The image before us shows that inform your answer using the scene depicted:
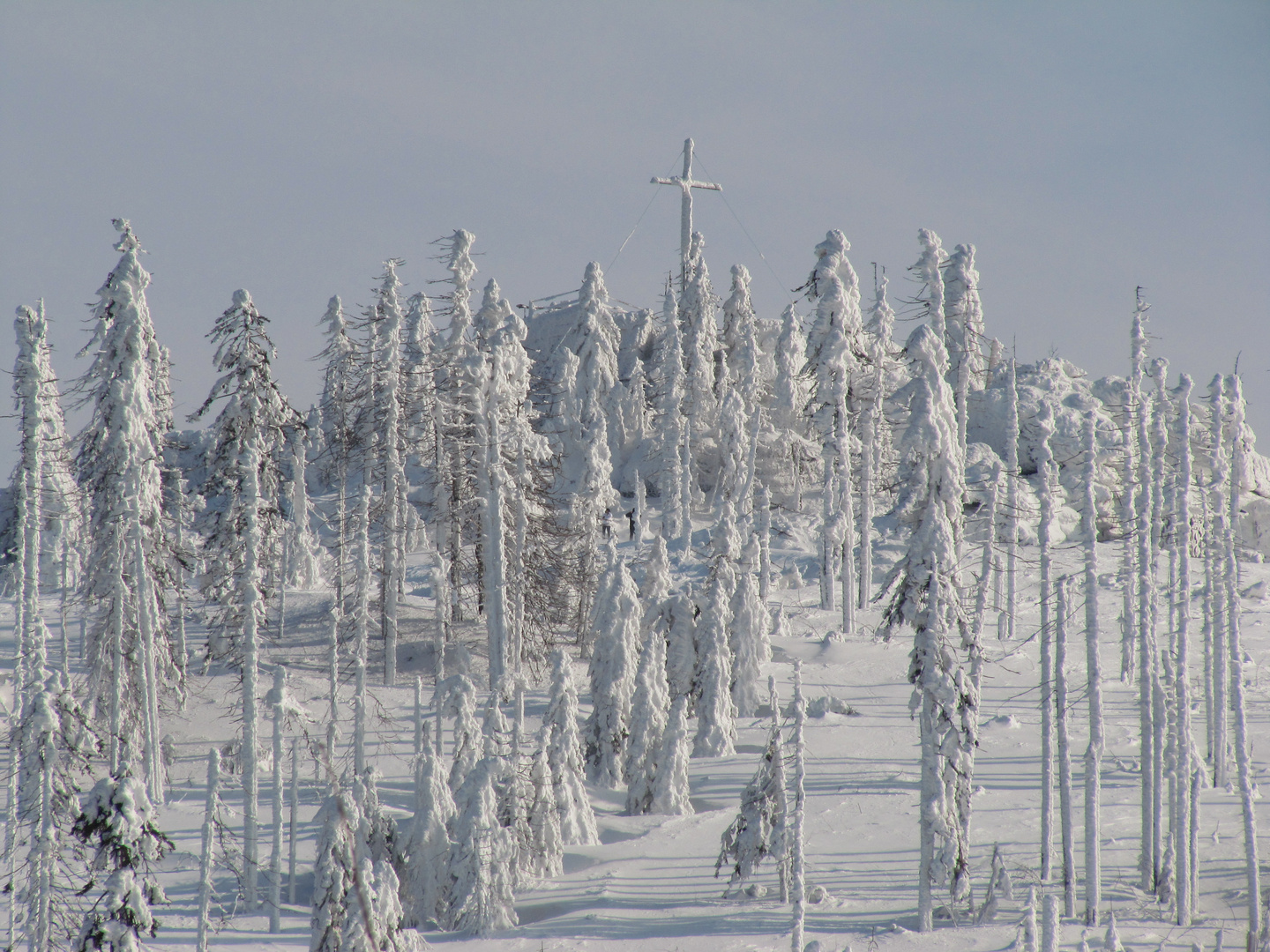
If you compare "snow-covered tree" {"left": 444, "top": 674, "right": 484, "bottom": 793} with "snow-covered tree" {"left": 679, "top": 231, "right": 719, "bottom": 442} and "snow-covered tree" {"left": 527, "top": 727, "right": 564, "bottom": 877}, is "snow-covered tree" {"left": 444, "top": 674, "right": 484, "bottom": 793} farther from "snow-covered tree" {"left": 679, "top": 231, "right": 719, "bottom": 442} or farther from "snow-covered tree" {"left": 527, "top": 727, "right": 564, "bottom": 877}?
"snow-covered tree" {"left": 679, "top": 231, "right": 719, "bottom": 442}

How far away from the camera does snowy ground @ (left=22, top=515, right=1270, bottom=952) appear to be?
21.6 metres

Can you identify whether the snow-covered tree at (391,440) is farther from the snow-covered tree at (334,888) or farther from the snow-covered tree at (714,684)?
the snow-covered tree at (334,888)

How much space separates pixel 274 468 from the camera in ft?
78.1

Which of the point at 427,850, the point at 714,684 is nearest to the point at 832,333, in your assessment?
the point at 714,684

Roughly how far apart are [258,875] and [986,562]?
82.8 ft

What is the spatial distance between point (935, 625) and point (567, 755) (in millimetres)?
10905

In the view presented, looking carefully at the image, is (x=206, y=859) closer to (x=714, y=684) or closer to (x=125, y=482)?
(x=125, y=482)

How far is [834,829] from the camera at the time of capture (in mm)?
26203

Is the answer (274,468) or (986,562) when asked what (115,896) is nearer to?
(274,468)

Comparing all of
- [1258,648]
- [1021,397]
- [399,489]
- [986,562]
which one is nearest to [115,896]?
[399,489]

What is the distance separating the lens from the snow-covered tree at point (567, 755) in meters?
27.3

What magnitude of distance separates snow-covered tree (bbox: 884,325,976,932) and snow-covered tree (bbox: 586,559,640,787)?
11684mm

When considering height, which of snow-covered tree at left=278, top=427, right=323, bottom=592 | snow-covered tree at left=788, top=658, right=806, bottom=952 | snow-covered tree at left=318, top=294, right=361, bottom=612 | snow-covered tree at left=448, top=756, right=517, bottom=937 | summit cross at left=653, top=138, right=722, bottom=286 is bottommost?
snow-covered tree at left=448, top=756, right=517, bottom=937

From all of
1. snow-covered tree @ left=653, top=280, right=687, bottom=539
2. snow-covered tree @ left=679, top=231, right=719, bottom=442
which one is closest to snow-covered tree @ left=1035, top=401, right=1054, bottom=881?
snow-covered tree @ left=653, top=280, right=687, bottom=539
